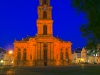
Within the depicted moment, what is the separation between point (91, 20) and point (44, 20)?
285 ft

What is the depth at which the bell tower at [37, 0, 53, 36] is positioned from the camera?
11262 cm

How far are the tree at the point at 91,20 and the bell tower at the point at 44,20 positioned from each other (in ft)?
273

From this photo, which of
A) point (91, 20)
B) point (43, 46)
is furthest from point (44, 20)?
point (91, 20)

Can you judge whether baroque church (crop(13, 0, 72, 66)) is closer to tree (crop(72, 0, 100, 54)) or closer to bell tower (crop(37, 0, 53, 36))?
bell tower (crop(37, 0, 53, 36))

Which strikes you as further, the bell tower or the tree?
the bell tower

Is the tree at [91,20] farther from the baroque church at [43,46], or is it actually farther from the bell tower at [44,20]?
the bell tower at [44,20]

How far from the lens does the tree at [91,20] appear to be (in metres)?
24.8

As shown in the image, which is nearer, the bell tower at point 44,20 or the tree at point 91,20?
the tree at point 91,20

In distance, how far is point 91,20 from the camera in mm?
26281

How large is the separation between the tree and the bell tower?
83.2 metres

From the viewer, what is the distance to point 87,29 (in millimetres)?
28094

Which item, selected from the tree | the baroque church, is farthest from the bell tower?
the tree

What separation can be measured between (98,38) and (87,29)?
1.42 metres

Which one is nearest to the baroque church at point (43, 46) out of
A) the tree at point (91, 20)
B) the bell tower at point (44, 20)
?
the bell tower at point (44, 20)
